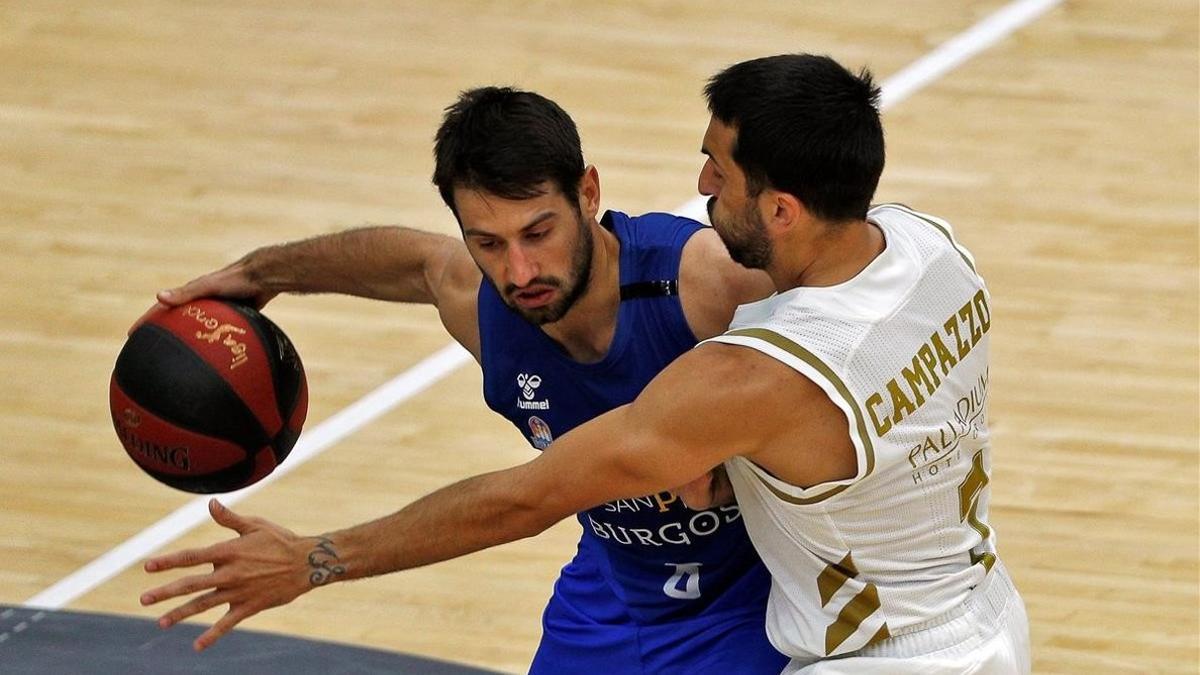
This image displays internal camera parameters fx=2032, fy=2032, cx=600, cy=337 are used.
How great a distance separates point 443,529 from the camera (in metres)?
3.74

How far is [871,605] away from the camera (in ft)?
12.3

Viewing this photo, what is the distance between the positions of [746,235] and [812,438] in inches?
15.0

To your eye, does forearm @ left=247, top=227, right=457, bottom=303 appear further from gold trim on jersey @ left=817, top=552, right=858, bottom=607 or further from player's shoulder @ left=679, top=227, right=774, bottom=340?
gold trim on jersey @ left=817, top=552, right=858, bottom=607

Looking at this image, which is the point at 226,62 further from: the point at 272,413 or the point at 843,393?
the point at 843,393

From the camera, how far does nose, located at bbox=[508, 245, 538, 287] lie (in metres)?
3.83

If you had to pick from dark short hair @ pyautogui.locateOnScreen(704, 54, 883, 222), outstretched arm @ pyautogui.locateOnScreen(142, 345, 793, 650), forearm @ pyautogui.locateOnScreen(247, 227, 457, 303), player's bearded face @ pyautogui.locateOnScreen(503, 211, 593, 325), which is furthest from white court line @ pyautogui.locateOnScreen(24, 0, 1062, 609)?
dark short hair @ pyautogui.locateOnScreen(704, 54, 883, 222)

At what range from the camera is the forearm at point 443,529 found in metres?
3.70

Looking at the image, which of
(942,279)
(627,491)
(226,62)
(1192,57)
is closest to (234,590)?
(627,491)

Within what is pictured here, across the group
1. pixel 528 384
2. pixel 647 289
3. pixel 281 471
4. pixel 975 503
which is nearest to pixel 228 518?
pixel 528 384

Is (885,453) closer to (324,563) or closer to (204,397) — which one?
(324,563)

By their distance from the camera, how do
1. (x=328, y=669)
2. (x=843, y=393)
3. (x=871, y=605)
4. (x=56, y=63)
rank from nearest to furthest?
(x=843, y=393)
(x=871, y=605)
(x=328, y=669)
(x=56, y=63)

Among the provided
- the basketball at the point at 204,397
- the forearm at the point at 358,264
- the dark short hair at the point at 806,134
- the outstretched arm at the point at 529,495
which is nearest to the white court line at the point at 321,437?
the basketball at the point at 204,397

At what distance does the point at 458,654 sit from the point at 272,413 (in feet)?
4.04

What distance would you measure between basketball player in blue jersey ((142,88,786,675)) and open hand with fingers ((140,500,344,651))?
2.01ft
